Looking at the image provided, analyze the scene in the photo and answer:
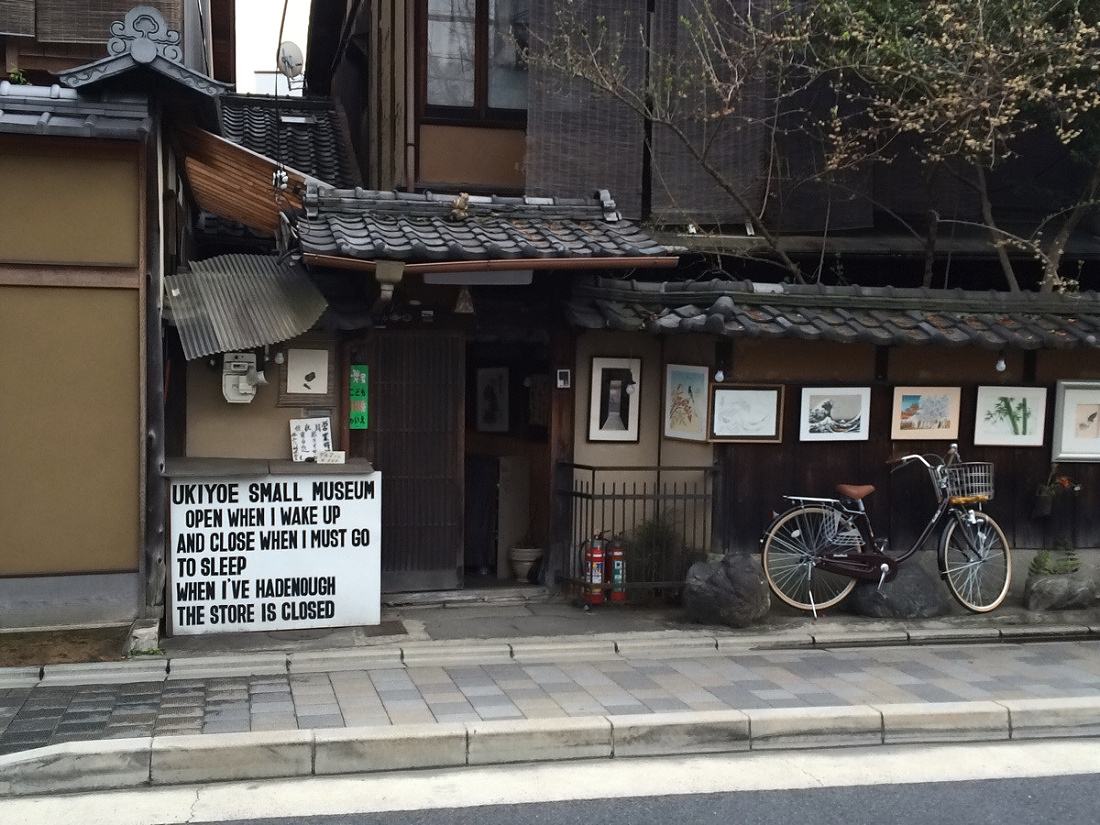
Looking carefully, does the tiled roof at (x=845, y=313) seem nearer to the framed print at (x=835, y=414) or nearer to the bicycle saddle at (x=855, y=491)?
the framed print at (x=835, y=414)

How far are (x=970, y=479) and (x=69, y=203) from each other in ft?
29.1

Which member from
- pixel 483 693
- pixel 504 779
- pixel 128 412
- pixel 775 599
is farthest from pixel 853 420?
pixel 128 412

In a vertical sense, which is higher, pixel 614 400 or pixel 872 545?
pixel 614 400

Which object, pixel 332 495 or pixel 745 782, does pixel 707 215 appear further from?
pixel 745 782

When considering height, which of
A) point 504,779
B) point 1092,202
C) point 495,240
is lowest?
point 504,779

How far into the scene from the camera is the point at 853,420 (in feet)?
36.4

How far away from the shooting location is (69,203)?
342 inches

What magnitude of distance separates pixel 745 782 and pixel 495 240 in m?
5.39

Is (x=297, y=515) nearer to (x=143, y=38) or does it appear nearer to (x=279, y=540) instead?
(x=279, y=540)

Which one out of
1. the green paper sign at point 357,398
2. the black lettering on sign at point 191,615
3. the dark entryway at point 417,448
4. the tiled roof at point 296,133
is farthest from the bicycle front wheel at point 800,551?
the tiled roof at point 296,133

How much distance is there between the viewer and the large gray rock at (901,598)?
1052 cm

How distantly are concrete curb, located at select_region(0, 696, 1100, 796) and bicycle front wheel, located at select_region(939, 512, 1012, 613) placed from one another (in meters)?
2.63

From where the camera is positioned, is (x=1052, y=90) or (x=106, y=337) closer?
(x=106, y=337)

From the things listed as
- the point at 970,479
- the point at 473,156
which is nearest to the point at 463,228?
the point at 473,156
